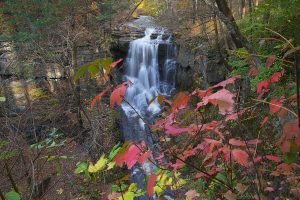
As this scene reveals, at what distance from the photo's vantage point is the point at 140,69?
16.2 m

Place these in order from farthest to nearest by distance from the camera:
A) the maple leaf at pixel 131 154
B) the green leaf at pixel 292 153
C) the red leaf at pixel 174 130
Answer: the red leaf at pixel 174 130
the maple leaf at pixel 131 154
the green leaf at pixel 292 153

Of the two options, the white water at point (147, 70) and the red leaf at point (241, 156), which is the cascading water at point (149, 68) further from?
the red leaf at point (241, 156)

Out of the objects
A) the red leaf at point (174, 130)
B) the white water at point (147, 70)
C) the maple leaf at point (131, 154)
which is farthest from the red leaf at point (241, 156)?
the white water at point (147, 70)

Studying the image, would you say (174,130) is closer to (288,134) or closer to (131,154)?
(131,154)

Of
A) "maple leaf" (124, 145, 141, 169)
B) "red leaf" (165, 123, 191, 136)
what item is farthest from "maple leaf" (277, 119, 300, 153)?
"red leaf" (165, 123, 191, 136)

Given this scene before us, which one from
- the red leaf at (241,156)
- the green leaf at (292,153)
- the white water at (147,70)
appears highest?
the green leaf at (292,153)

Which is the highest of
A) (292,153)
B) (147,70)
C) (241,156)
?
(292,153)

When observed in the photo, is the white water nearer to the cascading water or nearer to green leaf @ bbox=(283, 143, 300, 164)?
the cascading water

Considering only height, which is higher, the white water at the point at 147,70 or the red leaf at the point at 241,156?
the red leaf at the point at 241,156

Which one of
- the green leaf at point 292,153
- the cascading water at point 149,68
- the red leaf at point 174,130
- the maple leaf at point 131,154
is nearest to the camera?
the green leaf at point 292,153

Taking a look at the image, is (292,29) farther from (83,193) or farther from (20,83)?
(20,83)

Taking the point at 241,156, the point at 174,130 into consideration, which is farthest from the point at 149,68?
the point at 241,156

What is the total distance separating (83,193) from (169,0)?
619 inches

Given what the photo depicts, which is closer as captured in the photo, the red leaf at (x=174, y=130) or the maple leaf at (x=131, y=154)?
the maple leaf at (x=131, y=154)
